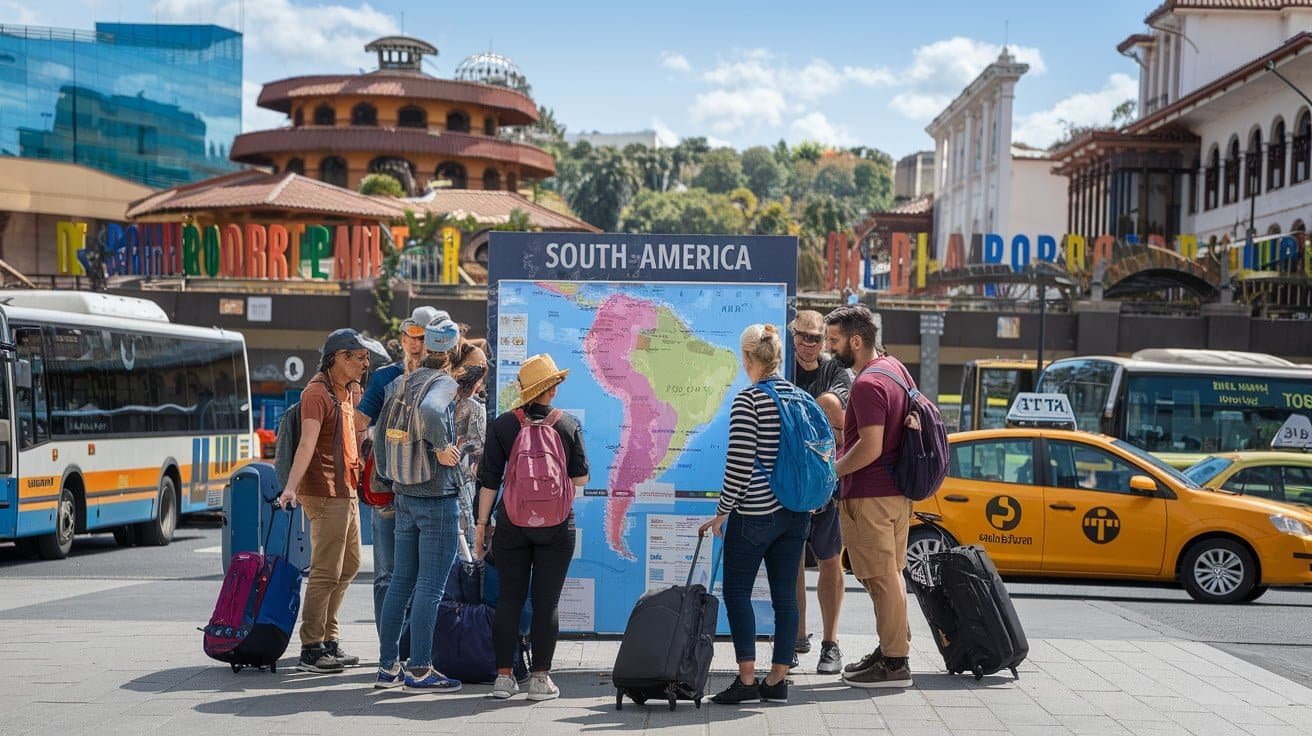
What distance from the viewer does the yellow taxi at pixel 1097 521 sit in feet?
43.9

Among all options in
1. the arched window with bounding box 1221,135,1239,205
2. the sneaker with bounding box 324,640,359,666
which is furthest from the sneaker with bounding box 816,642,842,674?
the arched window with bounding box 1221,135,1239,205

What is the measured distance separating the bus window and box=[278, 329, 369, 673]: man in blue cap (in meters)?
15.4

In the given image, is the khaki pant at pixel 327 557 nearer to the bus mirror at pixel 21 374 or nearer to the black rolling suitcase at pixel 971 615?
the black rolling suitcase at pixel 971 615

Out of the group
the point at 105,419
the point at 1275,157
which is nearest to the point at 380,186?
the point at 1275,157

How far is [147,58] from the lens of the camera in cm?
8800

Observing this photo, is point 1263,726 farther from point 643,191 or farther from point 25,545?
point 643,191

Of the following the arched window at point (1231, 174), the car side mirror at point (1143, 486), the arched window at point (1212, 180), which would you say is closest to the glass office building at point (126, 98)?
the arched window at point (1212, 180)

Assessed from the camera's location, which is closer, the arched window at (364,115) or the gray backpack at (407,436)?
the gray backpack at (407,436)

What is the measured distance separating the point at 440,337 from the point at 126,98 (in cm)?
8403

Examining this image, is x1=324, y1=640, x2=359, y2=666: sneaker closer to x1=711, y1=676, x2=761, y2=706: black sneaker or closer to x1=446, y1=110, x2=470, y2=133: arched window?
x1=711, y1=676, x2=761, y2=706: black sneaker

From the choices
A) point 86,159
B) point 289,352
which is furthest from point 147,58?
point 289,352

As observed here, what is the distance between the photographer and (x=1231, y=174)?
4888 centimetres

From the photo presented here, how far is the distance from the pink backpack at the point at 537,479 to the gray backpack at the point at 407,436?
43cm

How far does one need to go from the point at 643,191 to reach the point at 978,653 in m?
167
